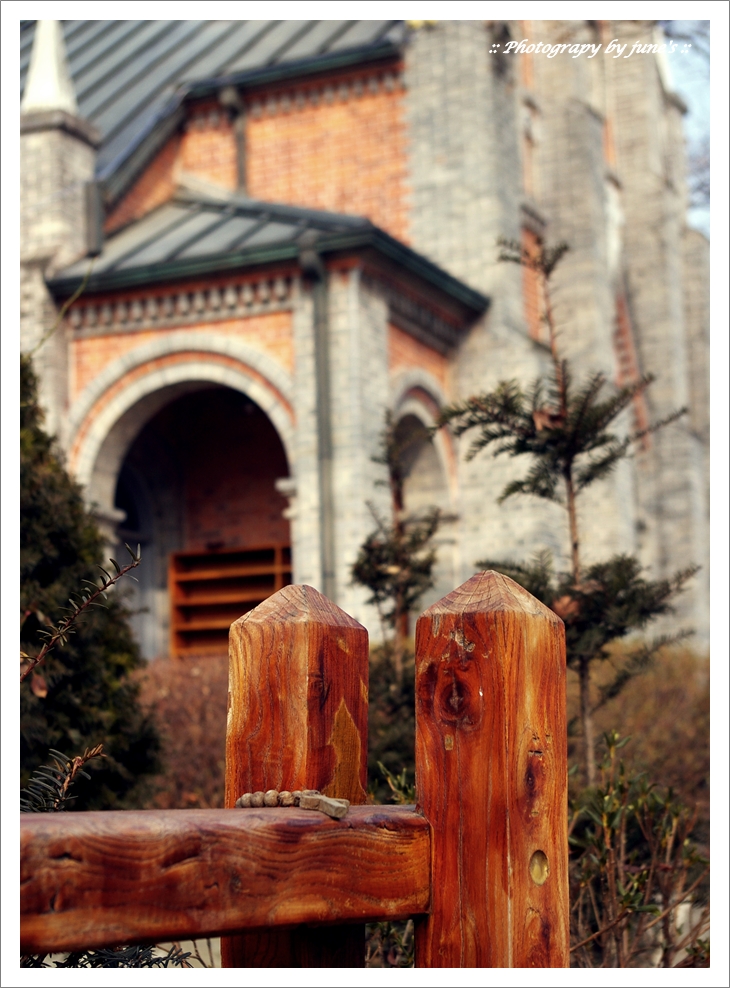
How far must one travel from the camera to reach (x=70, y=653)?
16.9 ft

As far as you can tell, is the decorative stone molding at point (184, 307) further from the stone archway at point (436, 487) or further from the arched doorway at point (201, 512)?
the stone archway at point (436, 487)

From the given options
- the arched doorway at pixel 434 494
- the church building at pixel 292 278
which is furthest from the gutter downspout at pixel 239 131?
the arched doorway at pixel 434 494

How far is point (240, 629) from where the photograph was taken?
2.25 metres

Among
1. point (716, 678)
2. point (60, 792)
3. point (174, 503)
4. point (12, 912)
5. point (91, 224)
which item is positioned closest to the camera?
point (12, 912)

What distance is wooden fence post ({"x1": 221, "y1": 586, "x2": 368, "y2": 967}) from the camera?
2215 mm

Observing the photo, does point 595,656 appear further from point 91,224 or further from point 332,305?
point 91,224

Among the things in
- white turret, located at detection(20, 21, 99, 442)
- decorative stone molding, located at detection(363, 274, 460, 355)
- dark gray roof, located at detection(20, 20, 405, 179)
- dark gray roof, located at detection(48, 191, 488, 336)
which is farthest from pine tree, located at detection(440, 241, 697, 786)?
dark gray roof, located at detection(20, 20, 405, 179)

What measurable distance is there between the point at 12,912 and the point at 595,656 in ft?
13.5

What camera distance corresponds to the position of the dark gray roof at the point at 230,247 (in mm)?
13586

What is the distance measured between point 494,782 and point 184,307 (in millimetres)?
12607

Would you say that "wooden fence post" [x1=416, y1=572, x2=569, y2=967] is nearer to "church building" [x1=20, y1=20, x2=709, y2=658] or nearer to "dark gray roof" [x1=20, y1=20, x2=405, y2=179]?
"church building" [x1=20, y1=20, x2=709, y2=658]

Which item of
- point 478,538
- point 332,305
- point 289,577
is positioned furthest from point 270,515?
point 332,305

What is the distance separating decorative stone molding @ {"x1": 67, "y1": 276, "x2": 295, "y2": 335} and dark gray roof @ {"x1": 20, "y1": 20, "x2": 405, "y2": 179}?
194cm

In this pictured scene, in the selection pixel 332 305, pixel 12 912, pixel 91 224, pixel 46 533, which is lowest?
pixel 12 912
